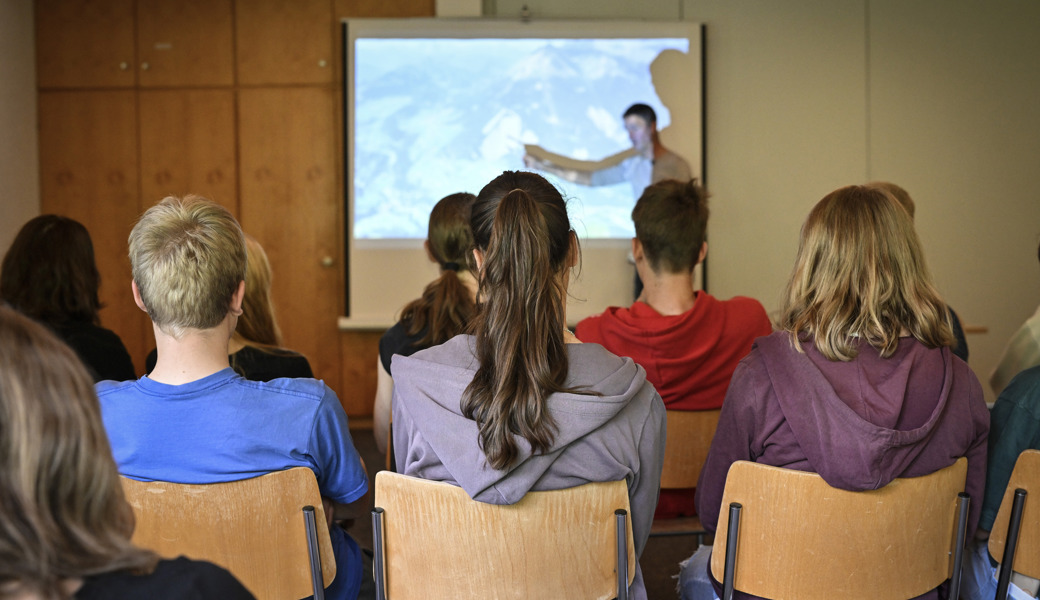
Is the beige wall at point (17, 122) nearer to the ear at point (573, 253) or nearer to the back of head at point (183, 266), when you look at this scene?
the back of head at point (183, 266)

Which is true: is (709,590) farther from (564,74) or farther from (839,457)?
(564,74)

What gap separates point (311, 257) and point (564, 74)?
1858 mm

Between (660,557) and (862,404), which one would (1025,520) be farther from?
(660,557)

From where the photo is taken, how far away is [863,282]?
60.6 inches

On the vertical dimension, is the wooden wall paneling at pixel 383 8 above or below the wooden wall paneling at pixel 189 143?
above

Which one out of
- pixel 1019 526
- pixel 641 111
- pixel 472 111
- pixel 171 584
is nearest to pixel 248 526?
pixel 171 584

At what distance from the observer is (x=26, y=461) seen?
64 cm

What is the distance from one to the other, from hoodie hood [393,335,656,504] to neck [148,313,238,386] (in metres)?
0.32

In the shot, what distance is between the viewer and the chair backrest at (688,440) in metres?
2.04

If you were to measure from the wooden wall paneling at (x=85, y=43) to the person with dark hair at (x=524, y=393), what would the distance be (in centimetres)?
445

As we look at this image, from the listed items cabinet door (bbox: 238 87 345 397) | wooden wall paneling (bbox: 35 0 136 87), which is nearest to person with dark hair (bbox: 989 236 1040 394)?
cabinet door (bbox: 238 87 345 397)

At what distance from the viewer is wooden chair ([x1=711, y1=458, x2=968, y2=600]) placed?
136 centimetres

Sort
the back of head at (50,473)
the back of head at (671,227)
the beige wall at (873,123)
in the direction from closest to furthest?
the back of head at (50,473), the back of head at (671,227), the beige wall at (873,123)

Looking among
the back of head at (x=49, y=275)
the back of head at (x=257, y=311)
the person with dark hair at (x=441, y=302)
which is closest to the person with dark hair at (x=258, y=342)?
the back of head at (x=257, y=311)
